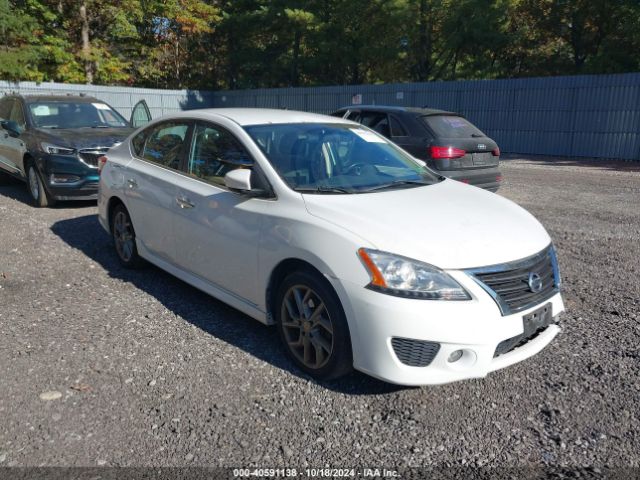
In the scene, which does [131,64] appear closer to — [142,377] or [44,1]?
[44,1]

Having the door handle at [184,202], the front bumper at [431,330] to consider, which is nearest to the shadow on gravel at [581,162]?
the door handle at [184,202]

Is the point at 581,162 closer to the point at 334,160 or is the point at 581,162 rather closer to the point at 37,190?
the point at 37,190

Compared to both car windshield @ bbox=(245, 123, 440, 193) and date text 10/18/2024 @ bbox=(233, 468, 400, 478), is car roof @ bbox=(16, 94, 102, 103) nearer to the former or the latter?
car windshield @ bbox=(245, 123, 440, 193)

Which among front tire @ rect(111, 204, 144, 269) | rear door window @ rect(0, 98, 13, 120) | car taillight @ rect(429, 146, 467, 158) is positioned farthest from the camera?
rear door window @ rect(0, 98, 13, 120)

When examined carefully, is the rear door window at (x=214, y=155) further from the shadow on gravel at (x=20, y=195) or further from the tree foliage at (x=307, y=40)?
the tree foliage at (x=307, y=40)

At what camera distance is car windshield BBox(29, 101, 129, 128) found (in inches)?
364

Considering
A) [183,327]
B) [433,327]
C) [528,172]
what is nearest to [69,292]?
[183,327]

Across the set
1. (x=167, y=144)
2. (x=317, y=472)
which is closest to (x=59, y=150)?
(x=167, y=144)

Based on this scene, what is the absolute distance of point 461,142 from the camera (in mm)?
8719

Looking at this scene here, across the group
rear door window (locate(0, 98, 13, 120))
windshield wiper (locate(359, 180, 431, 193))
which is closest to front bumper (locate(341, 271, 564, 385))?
windshield wiper (locate(359, 180, 431, 193))

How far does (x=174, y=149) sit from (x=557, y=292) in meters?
3.25

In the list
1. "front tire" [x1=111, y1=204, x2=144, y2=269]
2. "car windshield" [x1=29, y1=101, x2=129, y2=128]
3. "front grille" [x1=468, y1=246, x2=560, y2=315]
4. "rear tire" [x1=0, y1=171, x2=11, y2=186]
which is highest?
"car windshield" [x1=29, y1=101, x2=129, y2=128]

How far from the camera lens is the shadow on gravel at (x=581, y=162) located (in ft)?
50.3

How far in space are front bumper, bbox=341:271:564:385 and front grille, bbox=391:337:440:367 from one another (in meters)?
0.02
